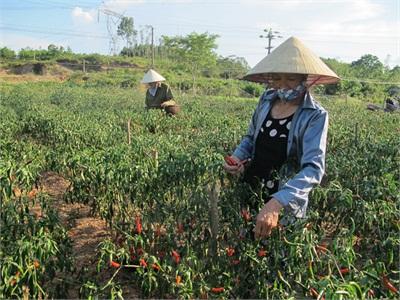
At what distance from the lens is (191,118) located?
305 inches

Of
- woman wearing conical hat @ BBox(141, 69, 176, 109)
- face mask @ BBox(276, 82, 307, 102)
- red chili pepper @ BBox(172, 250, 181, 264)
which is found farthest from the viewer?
woman wearing conical hat @ BBox(141, 69, 176, 109)

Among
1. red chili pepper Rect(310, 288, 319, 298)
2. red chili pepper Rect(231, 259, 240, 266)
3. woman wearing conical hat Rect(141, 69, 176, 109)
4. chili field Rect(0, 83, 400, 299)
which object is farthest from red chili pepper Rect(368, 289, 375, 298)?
woman wearing conical hat Rect(141, 69, 176, 109)

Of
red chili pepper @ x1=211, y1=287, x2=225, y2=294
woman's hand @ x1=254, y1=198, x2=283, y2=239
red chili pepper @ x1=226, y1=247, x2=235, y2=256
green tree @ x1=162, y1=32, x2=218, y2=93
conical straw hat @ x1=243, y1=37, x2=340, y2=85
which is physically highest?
green tree @ x1=162, y1=32, x2=218, y2=93

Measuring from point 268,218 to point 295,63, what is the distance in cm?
75

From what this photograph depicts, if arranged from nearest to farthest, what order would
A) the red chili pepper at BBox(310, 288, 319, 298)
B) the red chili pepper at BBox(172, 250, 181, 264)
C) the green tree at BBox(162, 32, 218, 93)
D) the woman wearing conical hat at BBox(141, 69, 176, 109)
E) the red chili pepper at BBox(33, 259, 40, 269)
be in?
the red chili pepper at BBox(310, 288, 319, 298) → the red chili pepper at BBox(33, 259, 40, 269) → the red chili pepper at BBox(172, 250, 181, 264) → the woman wearing conical hat at BBox(141, 69, 176, 109) → the green tree at BBox(162, 32, 218, 93)

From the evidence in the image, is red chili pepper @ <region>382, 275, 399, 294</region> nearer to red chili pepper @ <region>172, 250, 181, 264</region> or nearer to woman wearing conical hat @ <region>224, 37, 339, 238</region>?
woman wearing conical hat @ <region>224, 37, 339, 238</region>

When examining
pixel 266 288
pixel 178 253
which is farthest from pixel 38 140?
pixel 266 288

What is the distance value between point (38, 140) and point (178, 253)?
→ 4.24 metres

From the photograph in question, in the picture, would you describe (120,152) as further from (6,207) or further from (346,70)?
(346,70)

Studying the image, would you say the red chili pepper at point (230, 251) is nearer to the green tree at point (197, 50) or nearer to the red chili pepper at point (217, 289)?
the red chili pepper at point (217, 289)

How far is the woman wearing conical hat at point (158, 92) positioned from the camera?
7.75 m

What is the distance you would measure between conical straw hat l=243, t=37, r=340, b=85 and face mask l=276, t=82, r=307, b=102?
0.27ft

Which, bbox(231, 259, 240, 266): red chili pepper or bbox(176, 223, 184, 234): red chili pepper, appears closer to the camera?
bbox(231, 259, 240, 266): red chili pepper

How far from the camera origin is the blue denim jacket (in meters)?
1.84
